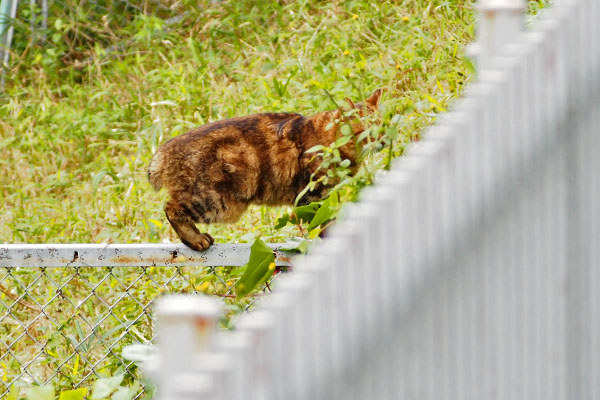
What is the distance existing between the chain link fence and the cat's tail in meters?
0.37

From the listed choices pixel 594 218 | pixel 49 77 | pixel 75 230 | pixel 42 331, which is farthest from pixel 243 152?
pixel 49 77

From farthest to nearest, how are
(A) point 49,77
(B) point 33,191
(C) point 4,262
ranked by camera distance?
(A) point 49,77 < (B) point 33,191 < (C) point 4,262

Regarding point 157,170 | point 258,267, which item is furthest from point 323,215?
point 157,170

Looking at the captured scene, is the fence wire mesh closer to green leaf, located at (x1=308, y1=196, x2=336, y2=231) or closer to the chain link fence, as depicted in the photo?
the chain link fence

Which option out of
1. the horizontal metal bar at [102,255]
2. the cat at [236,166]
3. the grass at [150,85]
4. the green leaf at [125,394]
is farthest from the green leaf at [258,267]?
the cat at [236,166]

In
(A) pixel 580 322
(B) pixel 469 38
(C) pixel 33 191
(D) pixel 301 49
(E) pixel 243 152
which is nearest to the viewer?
(A) pixel 580 322

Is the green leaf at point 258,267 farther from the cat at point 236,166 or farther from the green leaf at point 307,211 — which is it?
the cat at point 236,166

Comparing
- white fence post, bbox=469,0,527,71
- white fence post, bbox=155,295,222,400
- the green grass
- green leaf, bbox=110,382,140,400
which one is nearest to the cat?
the green grass

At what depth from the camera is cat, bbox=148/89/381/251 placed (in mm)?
3805

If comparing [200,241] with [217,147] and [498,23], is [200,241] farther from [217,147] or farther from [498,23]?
[498,23]

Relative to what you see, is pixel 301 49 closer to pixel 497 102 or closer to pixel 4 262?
pixel 4 262

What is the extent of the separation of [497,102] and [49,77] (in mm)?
6389

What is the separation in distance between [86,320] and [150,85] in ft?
11.0

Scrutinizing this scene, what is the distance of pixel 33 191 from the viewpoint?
5699mm
